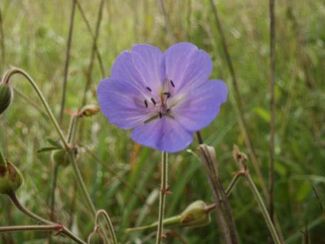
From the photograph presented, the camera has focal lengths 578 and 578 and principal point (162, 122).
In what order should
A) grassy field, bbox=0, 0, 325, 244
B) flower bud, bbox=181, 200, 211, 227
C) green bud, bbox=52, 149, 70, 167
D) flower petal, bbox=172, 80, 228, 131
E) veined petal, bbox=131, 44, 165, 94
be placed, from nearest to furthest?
1. flower petal, bbox=172, 80, 228, 131
2. veined petal, bbox=131, 44, 165, 94
3. flower bud, bbox=181, 200, 211, 227
4. green bud, bbox=52, 149, 70, 167
5. grassy field, bbox=0, 0, 325, 244

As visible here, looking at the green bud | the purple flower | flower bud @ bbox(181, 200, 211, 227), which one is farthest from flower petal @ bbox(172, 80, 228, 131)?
the green bud

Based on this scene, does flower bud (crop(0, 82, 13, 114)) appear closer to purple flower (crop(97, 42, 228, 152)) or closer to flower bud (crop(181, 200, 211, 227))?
purple flower (crop(97, 42, 228, 152))

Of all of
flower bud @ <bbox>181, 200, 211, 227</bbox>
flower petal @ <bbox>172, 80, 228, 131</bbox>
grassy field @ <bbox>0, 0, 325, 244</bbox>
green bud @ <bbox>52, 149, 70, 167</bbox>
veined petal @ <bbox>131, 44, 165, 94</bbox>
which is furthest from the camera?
grassy field @ <bbox>0, 0, 325, 244</bbox>

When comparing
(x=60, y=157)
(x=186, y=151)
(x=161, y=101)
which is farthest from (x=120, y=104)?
(x=186, y=151)

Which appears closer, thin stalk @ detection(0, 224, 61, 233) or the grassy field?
thin stalk @ detection(0, 224, 61, 233)

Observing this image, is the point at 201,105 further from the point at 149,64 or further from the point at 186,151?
the point at 186,151

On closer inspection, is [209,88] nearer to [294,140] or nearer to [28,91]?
[294,140]

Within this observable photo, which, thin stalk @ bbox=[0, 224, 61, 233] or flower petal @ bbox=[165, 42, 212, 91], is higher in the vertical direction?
flower petal @ bbox=[165, 42, 212, 91]

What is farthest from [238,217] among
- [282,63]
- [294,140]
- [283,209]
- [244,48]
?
[244,48]
